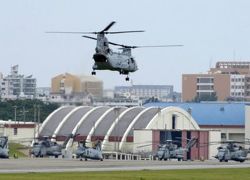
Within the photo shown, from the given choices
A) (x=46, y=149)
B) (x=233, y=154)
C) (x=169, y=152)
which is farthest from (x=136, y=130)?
(x=233, y=154)

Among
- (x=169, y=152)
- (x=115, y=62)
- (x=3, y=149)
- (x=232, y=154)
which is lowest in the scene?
(x=232, y=154)

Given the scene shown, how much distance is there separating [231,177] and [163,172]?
30.2 ft

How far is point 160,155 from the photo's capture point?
164m

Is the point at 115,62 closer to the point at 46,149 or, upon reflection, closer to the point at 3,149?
the point at 3,149

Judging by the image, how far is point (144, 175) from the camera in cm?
10050

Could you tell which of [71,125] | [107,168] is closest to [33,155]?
[71,125]

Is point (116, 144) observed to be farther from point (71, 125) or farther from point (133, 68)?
point (133, 68)

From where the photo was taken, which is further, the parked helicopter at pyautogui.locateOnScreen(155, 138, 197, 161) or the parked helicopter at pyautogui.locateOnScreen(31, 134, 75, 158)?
the parked helicopter at pyautogui.locateOnScreen(155, 138, 197, 161)

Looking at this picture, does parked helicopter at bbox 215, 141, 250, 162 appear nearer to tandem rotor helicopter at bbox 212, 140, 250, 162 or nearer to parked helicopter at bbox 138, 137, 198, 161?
tandem rotor helicopter at bbox 212, 140, 250, 162

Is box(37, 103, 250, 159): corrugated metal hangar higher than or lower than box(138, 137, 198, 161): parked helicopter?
higher

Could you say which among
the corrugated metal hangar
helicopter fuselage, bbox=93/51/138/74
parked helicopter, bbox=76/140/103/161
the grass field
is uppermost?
helicopter fuselage, bbox=93/51/138/74

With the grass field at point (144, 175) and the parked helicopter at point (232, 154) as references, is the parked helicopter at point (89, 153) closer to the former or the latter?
the parked helicopter at point (232, 154)

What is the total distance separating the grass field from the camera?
310 ft

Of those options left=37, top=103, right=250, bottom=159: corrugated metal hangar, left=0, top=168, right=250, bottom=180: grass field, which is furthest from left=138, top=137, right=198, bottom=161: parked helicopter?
left=0, top=168, right=250, bottom=180: grass field
